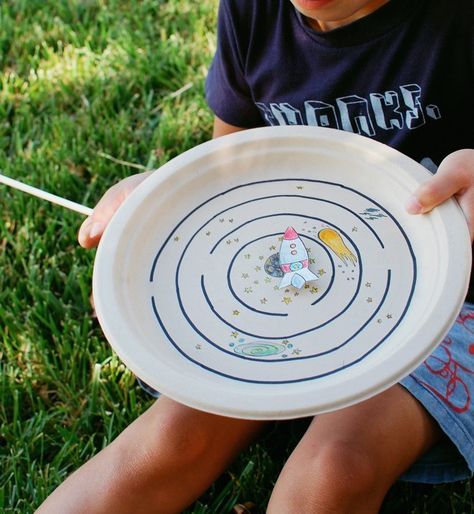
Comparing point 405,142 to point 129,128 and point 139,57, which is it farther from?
point 139,57

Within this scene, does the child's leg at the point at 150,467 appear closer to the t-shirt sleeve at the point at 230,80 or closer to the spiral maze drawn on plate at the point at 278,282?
the spiral maze drawn on plate at the point at 278,282

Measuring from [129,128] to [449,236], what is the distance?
35.6 inches

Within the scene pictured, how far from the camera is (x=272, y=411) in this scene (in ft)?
2.42

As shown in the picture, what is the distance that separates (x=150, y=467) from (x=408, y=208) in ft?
1.34

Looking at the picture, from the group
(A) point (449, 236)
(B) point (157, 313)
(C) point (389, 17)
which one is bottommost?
(B) point (157, 313)

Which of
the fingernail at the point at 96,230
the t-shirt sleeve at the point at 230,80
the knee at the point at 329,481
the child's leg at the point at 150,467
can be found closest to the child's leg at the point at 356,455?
the knee at the point at 329,481

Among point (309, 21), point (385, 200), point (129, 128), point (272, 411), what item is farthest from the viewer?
point (129, 128)

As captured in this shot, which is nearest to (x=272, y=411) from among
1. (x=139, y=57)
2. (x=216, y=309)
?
(x=216, y=309)

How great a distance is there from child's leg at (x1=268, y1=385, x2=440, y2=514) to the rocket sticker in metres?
0.16

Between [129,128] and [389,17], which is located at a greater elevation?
[389,17]

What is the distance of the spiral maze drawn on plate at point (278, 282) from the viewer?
2.75 feet

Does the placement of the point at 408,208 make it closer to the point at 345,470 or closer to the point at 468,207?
the point at 468,207

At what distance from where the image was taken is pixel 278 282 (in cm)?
91

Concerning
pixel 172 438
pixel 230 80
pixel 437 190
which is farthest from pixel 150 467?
pixel 230 80
